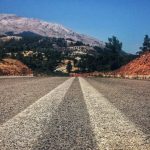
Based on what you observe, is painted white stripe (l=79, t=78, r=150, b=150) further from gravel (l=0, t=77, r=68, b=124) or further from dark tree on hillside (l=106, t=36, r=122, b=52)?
dark tree on hillside (l=106, t=36, r=122, b=52)

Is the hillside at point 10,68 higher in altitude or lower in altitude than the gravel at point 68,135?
higher

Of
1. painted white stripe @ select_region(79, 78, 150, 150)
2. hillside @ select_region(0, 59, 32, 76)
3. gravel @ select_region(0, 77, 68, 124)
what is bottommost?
painted white stripe @ select_region(79, 78, 150, 150)

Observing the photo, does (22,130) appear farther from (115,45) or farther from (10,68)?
(115,45)

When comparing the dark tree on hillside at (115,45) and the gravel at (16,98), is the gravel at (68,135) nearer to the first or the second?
the gravel at (16,98)

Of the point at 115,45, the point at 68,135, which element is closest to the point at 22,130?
the point at 68,135

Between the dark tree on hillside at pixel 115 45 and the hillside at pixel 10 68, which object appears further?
the dark tree on hillside at pixel 115 45

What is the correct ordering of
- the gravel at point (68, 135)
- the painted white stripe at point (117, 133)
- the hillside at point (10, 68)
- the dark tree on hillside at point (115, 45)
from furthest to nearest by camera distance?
the dark tree on hillside at point (115, 45)
the hillside at point (10, 68)
the painted white stripe at point (117, 133)
the gravel at point (68, 135)

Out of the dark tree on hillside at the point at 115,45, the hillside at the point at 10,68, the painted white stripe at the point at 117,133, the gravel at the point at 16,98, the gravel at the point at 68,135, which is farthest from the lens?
the dark tree on hillside at the point at 115,45

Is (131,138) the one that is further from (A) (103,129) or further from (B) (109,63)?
A: (B) (109,63)

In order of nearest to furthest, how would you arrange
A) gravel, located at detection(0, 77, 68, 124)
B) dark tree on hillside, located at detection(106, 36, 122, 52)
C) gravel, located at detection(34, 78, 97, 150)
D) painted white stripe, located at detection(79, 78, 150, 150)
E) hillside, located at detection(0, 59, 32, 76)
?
gravel, located at detection(34, 78, 97, 150), painted white stripe, located at detection(79, 78, 150, 150), gravel, located at detection(0, 77, 68, 124), hillside, located at detection(0, 59, 32, 76), dark tree on hillside, located at detection(106, 36, 122, 52)

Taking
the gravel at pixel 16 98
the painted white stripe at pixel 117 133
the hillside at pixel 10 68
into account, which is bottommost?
the painted white stripe at pixel 117 133

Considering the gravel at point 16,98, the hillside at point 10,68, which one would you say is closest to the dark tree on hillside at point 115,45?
the hillside at point 10,68

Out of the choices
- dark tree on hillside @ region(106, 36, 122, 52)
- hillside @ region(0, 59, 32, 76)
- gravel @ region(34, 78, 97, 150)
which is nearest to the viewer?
gravel @ region(34, 78, 97, 150)

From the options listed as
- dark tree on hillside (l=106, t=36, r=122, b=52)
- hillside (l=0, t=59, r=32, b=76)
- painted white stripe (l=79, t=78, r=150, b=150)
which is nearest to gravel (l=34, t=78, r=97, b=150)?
painted white stripe (l=79, t=78, r=150, b=150)
